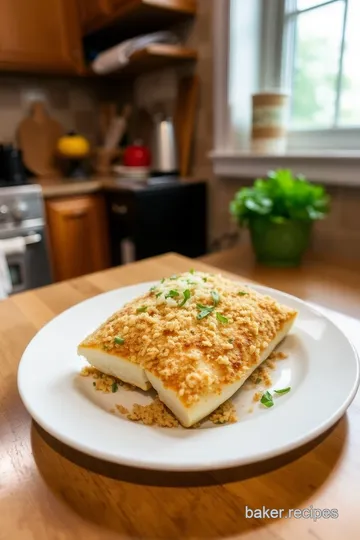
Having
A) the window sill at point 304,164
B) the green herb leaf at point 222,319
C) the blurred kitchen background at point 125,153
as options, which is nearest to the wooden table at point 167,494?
the green herb leaf at point 222,319

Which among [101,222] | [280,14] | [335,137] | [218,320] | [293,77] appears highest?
[280,14]

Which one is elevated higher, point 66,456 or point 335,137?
point 335,137

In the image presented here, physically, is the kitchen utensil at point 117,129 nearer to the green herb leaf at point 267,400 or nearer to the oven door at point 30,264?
the oven door at point 30,264

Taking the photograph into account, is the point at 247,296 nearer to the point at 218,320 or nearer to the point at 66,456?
the point at 218,320

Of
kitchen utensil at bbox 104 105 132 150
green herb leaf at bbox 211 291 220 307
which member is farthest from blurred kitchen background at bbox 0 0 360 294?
green herb leaf at bbox 211 291 220 307

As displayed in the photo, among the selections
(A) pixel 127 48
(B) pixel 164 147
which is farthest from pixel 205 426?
(A) pixel 127 48

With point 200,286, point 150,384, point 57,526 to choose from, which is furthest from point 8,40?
point 57,526
